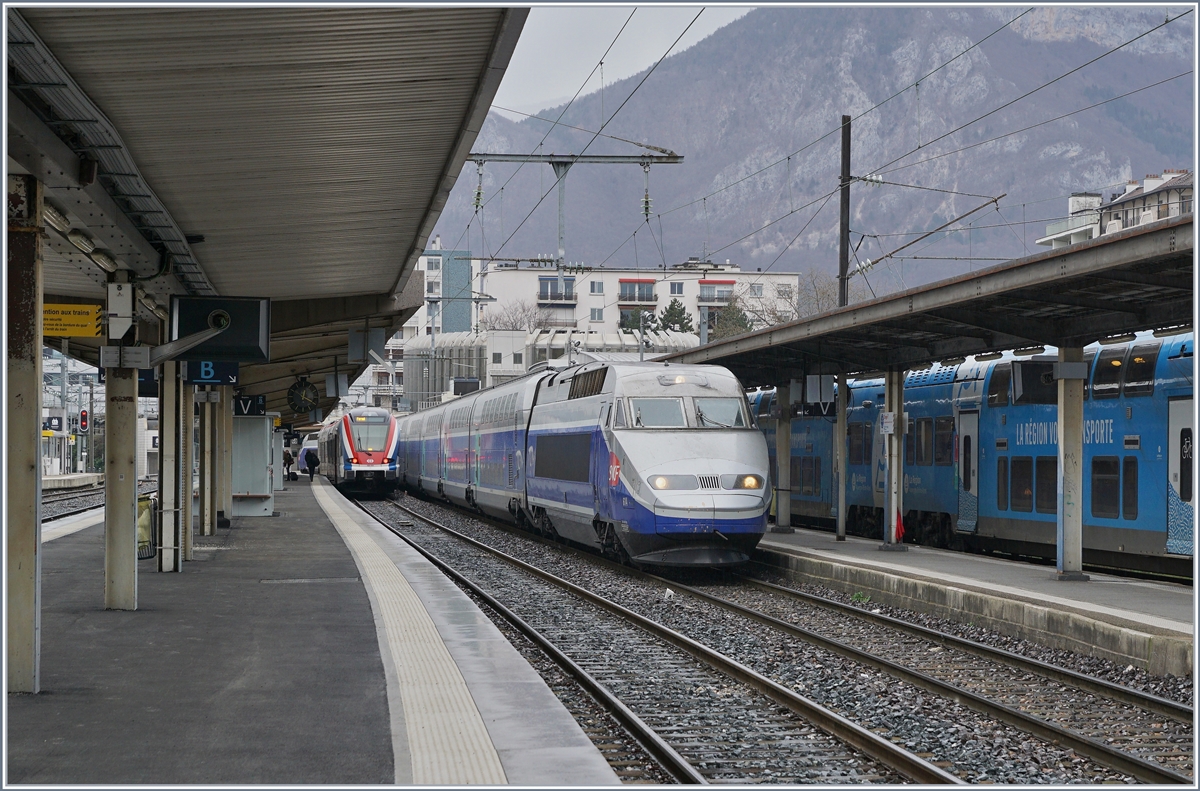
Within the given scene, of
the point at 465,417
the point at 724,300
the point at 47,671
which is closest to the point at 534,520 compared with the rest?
the point at 465,417

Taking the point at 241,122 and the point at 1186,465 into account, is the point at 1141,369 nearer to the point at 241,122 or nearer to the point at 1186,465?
the point at 1186,465

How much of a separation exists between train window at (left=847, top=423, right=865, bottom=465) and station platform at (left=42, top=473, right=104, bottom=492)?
36.5 m

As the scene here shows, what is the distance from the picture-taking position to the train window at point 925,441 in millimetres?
22234

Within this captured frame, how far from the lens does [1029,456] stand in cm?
1914

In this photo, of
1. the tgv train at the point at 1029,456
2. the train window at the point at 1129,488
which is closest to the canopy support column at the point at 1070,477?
the tgv train at the point at 1029,456

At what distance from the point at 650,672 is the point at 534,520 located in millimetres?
15178

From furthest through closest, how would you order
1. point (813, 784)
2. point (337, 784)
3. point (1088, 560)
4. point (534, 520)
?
point (534, 520) < point (1088, 560) < point (813, 784) < point (337, 784)

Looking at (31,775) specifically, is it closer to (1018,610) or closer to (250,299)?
(250,299)

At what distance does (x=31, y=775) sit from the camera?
21.4ft

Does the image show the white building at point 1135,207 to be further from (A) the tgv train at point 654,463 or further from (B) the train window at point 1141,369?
(B) the train window at point 1141,369

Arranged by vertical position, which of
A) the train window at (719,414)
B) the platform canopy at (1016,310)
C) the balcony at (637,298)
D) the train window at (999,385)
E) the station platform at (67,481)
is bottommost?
the station platform at (67,481)

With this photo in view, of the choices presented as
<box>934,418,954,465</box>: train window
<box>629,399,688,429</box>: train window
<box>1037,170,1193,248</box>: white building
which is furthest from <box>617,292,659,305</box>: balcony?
<box>629,399,688,429</box>: train window

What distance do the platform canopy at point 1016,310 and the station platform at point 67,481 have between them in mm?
39361

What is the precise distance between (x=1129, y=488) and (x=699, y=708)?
9.62 meters
